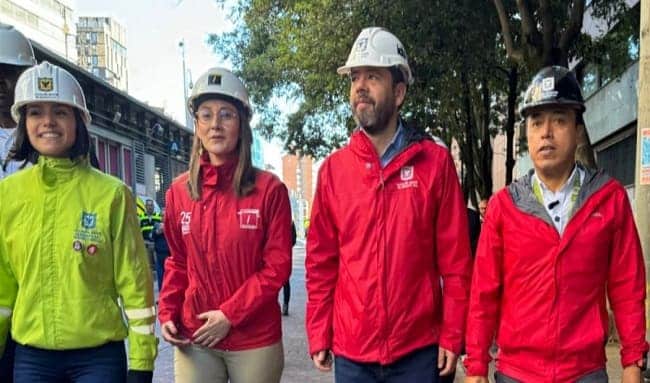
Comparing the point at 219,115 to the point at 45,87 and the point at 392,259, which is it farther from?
the point at 392,259

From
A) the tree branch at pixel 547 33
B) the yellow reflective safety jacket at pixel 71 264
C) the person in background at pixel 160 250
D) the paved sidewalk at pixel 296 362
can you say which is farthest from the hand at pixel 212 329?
the person in background at pixel 160 250

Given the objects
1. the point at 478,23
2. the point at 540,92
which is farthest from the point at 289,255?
the point at 478,23

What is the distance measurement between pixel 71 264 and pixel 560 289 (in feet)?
6.96

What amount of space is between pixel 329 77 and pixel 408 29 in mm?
2246

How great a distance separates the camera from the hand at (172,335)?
306 centimetres

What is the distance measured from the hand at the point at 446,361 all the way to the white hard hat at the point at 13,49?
263 centimetres

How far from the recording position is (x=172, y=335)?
121 inches

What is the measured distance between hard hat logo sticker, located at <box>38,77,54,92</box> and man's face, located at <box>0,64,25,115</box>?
638 mm

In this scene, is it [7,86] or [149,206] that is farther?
[149,206]

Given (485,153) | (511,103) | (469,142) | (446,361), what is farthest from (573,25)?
(469,142)

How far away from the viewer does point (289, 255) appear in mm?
3209

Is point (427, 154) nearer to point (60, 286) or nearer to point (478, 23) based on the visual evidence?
point (60, 286)

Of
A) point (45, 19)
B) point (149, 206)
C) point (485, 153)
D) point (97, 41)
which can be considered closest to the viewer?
point (149, 206)

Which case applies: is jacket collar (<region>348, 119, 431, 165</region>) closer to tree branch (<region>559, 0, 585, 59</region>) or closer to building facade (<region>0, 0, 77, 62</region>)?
tree branch (<region>559, 0, 585, 59</region>)
